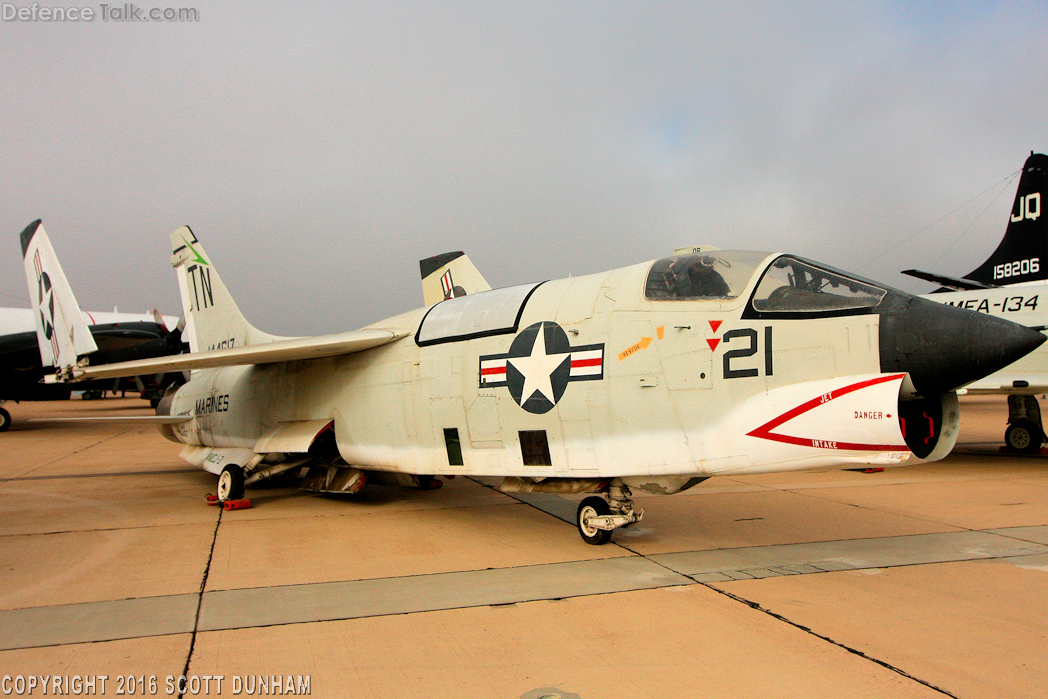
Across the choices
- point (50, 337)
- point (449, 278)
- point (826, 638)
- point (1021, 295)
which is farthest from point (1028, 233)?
point (50, 337)

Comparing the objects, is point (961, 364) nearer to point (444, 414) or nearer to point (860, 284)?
point (860, 284)

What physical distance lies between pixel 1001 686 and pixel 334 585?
428 cm

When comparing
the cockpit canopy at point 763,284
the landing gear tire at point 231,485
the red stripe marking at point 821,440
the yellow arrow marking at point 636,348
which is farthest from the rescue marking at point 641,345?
the landing gear tire at point 231,485

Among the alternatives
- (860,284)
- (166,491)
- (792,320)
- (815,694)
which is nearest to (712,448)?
(792,320)

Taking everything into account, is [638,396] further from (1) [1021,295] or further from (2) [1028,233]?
(2) [1028,233]

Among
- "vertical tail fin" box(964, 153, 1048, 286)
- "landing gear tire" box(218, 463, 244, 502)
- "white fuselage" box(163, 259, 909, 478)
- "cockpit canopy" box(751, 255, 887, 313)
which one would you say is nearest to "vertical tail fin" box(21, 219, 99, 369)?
"landing gear tire" box(218, 463, 244, 502)

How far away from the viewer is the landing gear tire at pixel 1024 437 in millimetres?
12930

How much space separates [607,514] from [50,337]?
1502 centimetres

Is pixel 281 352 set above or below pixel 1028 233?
below

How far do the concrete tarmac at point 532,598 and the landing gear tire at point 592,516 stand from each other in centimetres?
17

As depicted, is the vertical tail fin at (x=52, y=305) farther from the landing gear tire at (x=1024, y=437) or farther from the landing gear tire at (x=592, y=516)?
the landing gear tire at (x=1024, y=437)

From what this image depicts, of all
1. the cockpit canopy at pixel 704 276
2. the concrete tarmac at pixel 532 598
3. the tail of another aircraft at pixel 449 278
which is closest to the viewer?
the concrete tarmac at pixel 532 598

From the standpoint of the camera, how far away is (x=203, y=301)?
12219 millimetres

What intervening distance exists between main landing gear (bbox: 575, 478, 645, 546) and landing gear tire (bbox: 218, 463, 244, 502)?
4.97 metres
